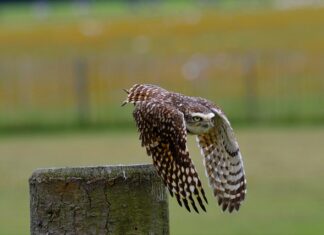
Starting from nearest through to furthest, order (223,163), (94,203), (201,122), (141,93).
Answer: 1. (94,203)
2. (223,163)
3. (201,122)
4. (141,93)

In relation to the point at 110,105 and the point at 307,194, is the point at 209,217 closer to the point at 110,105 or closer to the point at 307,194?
the point at 307,194

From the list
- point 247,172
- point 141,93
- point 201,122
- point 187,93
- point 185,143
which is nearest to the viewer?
point 185,143

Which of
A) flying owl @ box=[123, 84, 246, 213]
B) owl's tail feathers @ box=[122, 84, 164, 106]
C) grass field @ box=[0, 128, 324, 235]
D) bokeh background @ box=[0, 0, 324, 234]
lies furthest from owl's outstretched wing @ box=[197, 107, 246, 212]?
bokeh background @ box=[0, 0, 324, 234]

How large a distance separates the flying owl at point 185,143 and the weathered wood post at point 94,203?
1.02m

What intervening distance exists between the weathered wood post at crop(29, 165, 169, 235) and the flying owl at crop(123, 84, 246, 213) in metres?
1.02

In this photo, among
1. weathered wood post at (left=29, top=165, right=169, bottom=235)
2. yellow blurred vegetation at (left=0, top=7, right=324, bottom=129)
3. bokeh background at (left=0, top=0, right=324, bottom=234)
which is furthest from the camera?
yellow blurred vegetation at (left=0, top=7, right=324, bottom=129)

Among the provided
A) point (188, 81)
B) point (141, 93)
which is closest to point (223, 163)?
point (141, 93)

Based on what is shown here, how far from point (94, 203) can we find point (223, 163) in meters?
1.78

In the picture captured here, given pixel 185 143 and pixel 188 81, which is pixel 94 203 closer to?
pixel 185 143

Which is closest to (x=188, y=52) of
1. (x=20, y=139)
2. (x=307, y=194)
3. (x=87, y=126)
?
(x=87, y=126)

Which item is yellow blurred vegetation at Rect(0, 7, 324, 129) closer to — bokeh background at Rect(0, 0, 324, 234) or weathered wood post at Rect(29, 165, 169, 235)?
bokeh background at Rect(0, 0, 324, 234)

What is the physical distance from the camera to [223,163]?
6555 millimetres

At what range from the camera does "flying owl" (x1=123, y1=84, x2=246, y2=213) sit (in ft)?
20.6

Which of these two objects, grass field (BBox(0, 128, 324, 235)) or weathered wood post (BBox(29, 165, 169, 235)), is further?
grass field (BBox(0, 128, 324, 235))
